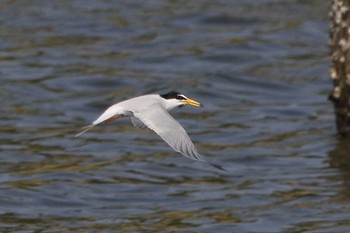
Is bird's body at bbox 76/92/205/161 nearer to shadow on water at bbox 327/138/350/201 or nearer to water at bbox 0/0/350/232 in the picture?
water at bbox 0/0/350/232

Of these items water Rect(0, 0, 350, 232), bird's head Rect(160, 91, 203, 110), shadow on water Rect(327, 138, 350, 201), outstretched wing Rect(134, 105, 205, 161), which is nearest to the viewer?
outstretched wing Rect(134, 105, 205, 161)

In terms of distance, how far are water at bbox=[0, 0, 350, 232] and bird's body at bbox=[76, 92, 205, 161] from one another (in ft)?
7.35

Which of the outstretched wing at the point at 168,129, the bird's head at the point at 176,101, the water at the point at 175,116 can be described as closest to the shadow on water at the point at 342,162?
the water at the point at 175,116

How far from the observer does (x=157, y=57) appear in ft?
62.2

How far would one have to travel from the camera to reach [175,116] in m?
16.4

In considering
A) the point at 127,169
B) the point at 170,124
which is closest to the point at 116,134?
the point at 127,169

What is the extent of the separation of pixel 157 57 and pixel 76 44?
51.4 inches

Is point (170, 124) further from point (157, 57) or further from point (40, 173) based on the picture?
point (157, 57)

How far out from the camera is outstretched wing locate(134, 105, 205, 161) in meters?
8.68

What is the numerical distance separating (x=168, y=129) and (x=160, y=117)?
0.26 metres

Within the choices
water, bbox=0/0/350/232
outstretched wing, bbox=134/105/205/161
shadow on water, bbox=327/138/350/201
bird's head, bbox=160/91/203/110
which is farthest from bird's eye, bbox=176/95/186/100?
shadow on water, bbox=327/138/350/201

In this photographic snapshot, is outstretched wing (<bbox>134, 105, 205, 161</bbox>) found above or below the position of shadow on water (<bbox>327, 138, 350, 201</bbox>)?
above

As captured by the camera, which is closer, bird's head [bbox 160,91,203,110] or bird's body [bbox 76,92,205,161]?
bird's body [bbox 76,92,205,161]

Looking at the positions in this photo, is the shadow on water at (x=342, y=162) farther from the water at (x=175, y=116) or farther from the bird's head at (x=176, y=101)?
Result: the bird's head at (x=176, y=101)
